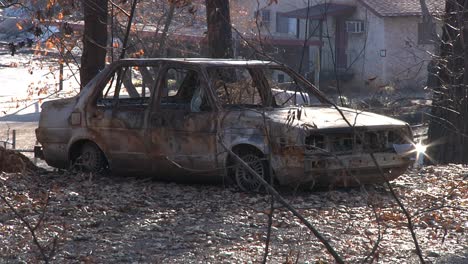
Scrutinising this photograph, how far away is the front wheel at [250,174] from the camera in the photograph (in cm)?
964

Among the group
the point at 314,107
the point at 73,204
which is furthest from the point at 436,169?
the point at 73,204

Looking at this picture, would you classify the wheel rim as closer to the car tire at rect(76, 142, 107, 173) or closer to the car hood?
the car hood

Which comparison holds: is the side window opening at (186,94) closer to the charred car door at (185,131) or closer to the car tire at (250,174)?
the charred car door at (185,131)

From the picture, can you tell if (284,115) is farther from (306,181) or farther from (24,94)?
(24,94)

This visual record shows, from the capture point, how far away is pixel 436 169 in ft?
39.8

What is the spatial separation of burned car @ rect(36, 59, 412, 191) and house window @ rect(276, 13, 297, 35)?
38.0 m

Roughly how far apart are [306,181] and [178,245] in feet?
8.16

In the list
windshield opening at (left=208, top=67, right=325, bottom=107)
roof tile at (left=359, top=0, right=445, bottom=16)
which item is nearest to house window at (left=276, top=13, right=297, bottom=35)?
roof tile at (left=359, top=0, right=445, bottom=16)

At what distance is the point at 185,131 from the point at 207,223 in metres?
2.15

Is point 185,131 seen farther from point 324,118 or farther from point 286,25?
point 286,25

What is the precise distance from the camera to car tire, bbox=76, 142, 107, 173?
36.4ft

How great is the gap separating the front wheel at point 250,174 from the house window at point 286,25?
4002cm

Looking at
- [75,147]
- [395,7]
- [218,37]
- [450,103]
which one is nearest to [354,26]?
[395,7]

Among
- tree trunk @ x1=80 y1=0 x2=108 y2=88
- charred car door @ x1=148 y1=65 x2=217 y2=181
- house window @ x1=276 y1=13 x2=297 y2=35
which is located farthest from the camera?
house window @ x1=276 y1=13 x2=297 y2=35
